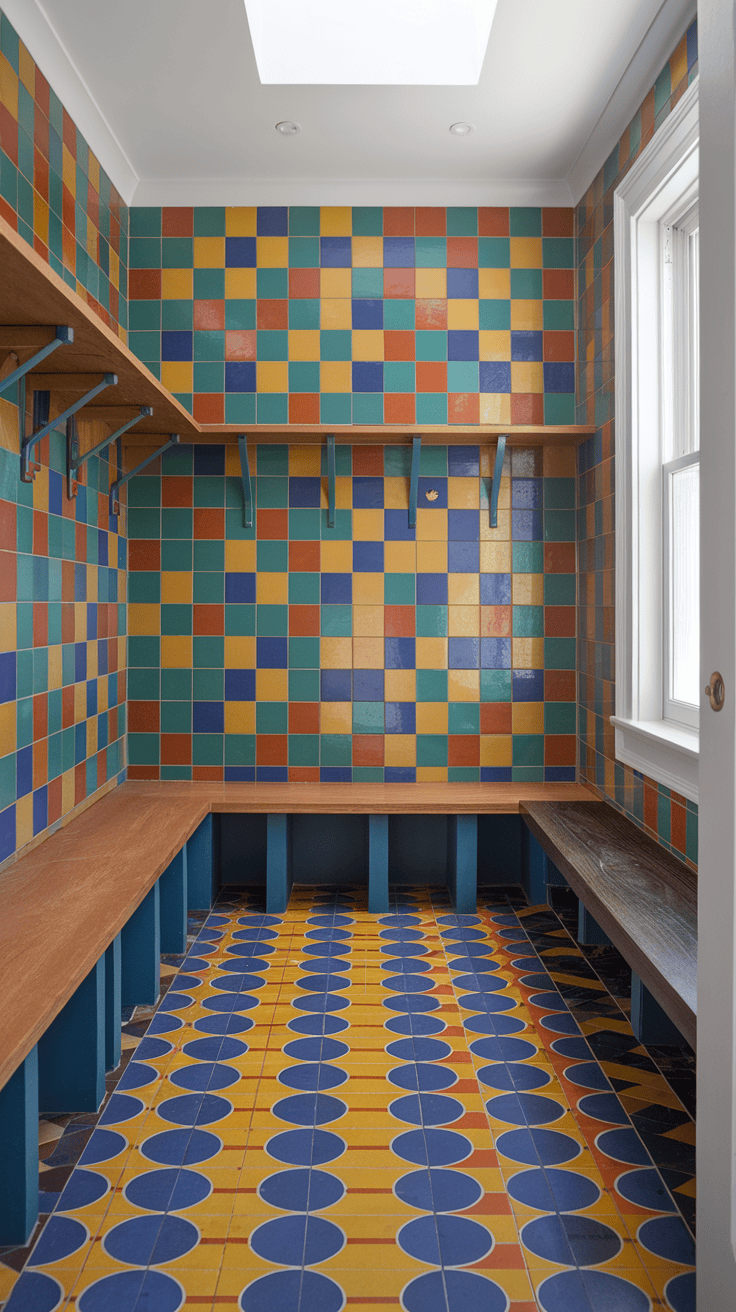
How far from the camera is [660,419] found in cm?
294

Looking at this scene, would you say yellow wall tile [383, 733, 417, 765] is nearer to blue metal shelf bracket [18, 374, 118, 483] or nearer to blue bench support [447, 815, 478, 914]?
blue bench support [447, 815, 478, 914]

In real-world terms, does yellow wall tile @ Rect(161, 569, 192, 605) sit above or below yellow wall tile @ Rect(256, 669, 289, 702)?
above

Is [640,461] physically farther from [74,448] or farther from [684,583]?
[74,448]

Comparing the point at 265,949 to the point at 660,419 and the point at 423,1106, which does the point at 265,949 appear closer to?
the point at 423,1106

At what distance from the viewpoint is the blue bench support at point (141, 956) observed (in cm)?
259

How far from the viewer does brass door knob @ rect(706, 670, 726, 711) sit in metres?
1.29

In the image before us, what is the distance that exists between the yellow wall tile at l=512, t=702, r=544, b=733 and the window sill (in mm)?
674

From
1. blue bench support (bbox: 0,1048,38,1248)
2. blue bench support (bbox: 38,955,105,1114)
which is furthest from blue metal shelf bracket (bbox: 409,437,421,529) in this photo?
blue bench support (bbox: 0,1048,38,1248)

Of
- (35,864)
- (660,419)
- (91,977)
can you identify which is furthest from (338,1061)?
(660,419)

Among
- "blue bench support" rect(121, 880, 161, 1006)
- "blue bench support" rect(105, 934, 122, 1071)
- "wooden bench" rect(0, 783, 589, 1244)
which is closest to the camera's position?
"wooden bench" rect(0, 783, 589, 1244)

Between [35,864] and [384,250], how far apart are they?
2.80 meters

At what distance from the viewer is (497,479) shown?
3682 millimetres

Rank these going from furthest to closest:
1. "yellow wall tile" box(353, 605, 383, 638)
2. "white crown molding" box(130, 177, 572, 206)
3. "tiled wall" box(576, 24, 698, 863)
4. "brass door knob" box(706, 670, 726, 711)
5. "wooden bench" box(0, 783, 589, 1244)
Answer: "yellow wall tile" box(353, 605, 383, 638)
"white crown molding" box(130, 177, 572, 206)
"tiled wall" box(576, 24, 698, 863)
"wooden bench" box(0, 783, 589, 1244)
"brass door knob" box(706, 670, 726, 711)

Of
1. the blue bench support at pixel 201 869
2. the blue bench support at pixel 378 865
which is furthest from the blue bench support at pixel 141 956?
the blue bench support at pixel 378 865
